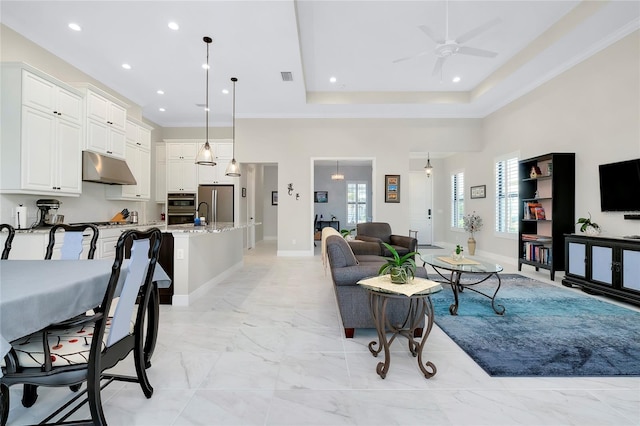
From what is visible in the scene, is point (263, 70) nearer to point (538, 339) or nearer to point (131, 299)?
point (131, 299)

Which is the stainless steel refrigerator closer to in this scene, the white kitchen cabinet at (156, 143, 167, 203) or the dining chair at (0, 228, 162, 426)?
the white kitchen cabinet at (156, 143, 167, 203)

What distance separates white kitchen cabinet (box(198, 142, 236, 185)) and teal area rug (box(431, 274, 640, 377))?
5741 mm

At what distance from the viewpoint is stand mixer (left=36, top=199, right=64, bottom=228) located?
3.96 metres

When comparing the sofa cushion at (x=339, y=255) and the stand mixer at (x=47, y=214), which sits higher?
the stand mixer at (x=47, y=214)

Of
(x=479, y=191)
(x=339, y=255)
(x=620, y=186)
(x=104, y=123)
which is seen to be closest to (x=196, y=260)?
(x=339, y=255)

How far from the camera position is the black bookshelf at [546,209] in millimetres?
4742

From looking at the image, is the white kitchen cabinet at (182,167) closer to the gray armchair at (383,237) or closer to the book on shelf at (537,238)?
the gray armchair at (383,237)

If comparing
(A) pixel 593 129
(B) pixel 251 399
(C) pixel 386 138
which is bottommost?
(B) pixel 251 399

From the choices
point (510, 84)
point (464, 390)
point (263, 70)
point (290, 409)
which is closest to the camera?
point (290, 409)

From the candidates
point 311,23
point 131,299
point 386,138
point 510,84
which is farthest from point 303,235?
point 131,299

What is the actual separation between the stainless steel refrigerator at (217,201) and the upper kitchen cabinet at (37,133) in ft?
10.3

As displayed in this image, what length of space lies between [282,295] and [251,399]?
2.20 meters

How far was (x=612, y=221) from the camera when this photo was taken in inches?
161

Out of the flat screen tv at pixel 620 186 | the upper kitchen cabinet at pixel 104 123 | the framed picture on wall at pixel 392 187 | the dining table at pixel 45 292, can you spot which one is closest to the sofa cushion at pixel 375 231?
the framed picture on wall at pixel 392 187
